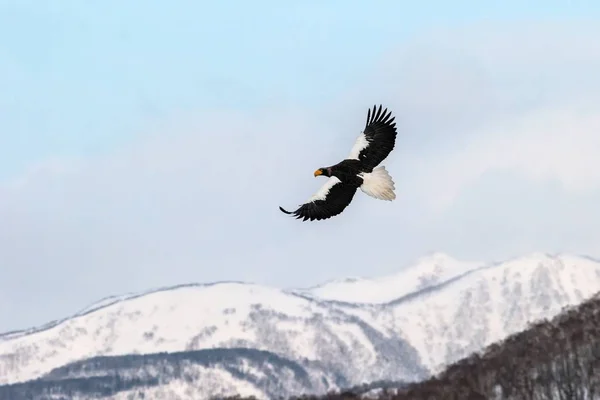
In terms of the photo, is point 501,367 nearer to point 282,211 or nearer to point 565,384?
point 565,384

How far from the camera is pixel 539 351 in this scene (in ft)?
648

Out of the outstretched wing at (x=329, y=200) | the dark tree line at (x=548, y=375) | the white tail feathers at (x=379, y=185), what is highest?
the dark tree line at (x=548, y=375)

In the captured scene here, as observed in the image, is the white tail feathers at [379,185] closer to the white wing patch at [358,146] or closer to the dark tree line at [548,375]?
the white wing patch at [358,146]

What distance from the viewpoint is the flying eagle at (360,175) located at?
91.3 ft

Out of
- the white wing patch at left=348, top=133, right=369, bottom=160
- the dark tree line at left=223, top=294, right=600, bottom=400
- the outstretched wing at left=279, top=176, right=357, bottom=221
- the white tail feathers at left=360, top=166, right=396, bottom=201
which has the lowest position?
the white tail feathers at left=360, top=166, right=396, bottom=201

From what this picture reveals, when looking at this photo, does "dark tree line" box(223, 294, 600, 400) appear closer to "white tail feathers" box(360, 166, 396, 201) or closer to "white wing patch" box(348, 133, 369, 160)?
"white wing patch" box(348, 133, 369, 160)

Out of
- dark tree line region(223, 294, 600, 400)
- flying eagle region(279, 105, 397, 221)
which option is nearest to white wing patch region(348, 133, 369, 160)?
flying eagle region(279, 105, 397, 221)

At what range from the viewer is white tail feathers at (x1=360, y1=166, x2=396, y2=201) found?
27.1 m

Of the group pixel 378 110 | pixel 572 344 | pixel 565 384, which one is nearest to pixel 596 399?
pixel 565 384

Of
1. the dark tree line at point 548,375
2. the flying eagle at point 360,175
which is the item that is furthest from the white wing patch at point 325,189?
the dark tree line at point 548,375

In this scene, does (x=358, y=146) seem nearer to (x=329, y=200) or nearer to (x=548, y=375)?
(x=329, y=200)

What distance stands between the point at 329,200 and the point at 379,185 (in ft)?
8.66

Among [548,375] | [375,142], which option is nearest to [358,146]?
[375,142]

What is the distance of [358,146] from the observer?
2936 centimetres
